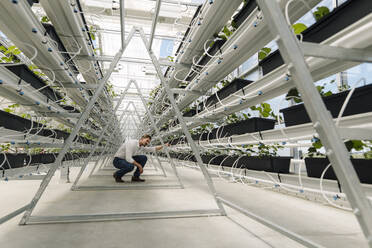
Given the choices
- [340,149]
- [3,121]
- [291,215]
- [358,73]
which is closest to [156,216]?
[291,215]

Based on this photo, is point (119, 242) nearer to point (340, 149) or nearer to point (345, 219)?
point (340, 149)

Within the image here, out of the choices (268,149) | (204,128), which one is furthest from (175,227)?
(204,128)

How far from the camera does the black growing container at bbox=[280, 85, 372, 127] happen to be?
1075mm

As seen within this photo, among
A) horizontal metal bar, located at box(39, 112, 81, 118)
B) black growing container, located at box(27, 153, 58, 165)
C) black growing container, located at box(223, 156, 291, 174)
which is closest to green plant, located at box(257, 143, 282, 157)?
black growing container, located at box(223, 156, 291, 174)

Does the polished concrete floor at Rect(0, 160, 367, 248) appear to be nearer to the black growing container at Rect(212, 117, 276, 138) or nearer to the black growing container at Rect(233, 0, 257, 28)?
the black growing container at Rect(212, 117, 276, 138)

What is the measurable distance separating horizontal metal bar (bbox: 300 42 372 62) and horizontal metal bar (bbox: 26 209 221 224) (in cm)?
135

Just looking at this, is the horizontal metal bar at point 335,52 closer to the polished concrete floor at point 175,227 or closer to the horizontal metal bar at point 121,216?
the polished concrete floor at point 175,227

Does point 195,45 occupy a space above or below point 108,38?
below

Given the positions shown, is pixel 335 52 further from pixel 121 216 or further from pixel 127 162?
pixel 127 162

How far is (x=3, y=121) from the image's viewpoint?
1500 mm

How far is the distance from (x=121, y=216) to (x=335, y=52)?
1.50 metres

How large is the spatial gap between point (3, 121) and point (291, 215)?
2.14m

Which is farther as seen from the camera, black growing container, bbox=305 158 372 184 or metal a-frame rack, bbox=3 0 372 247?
black growing container, bbox=305 158 372 184

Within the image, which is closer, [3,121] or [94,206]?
[3,121]
